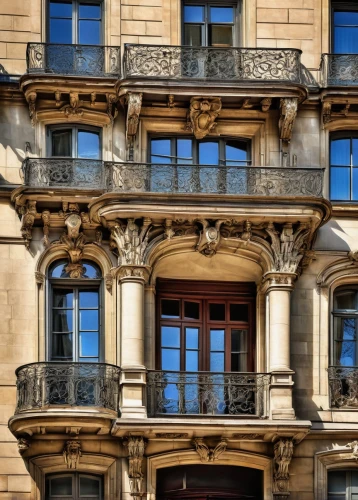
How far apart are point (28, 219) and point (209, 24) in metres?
5.44

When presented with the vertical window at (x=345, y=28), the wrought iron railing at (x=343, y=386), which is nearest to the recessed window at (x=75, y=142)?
the vertical window at (x=345, y=28)

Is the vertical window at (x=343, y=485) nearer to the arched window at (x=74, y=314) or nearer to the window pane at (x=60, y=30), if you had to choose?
the arched window at (x=74, y=314)

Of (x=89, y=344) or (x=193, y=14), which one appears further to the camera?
(x=193, y=14)

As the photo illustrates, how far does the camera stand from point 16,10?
3978cm

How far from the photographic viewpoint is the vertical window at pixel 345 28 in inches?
1588

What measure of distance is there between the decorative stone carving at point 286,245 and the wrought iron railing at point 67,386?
3.70 meters

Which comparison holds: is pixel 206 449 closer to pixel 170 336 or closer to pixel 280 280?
pixel 170 336

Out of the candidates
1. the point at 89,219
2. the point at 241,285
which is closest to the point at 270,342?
the point at 241,285

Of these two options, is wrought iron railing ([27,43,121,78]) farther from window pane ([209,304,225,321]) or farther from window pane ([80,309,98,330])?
window pane ([209,304,225,321])

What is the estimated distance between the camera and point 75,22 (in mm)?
39938

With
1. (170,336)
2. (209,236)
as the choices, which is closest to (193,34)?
(209,236)

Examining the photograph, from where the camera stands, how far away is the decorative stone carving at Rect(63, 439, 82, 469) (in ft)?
A: 123

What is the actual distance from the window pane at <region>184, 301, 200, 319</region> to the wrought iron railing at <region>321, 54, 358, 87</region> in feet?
16.8

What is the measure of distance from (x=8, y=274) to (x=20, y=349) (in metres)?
1.46
